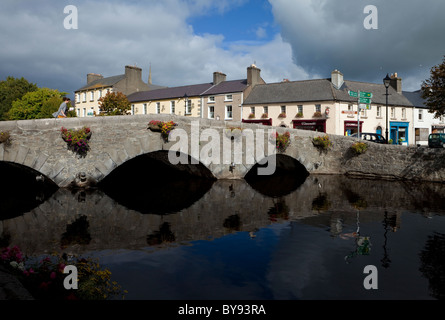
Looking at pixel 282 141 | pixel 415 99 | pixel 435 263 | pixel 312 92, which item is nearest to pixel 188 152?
pixel 282 141

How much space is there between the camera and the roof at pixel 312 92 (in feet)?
127

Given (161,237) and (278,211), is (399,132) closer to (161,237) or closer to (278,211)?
(278,211)

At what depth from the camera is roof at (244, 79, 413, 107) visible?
127 feet

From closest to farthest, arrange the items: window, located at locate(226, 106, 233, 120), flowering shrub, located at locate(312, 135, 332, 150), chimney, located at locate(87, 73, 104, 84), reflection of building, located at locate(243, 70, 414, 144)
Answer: flowering shrub, located at locate(312, 135, 332, 150), reflection of building, located at locate(243, 70, 414, 144), window, located at locate(226, 106, 233, 120), chimney, located at locate(87, 73, 104, 84)

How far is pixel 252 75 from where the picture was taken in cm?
4384

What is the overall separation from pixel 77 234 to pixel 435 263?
8773 millimetres

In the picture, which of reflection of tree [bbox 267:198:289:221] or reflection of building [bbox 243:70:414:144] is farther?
reflection of building [bbox 243:70:414:144]

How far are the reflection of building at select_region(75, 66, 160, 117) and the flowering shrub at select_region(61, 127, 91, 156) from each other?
3776 cm

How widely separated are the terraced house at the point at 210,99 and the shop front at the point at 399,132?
17.9 m

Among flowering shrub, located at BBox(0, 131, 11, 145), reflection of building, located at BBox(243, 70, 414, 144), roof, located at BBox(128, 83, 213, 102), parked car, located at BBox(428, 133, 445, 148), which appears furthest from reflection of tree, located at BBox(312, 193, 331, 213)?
roof, located at BBox(128, 83, 213, 102)

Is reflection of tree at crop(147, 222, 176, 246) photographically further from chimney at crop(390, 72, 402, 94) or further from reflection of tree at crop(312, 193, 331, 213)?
chimney at crop(390, 72, 402, 94)

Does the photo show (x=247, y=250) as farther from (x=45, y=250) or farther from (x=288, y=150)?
(x=288, y=150)

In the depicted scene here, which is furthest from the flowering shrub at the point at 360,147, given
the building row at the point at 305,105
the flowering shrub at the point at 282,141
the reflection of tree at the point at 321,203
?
Answer: the building row at the point at 305,105

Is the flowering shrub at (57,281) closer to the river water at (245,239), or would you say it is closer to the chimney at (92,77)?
the river water at (245,239)
